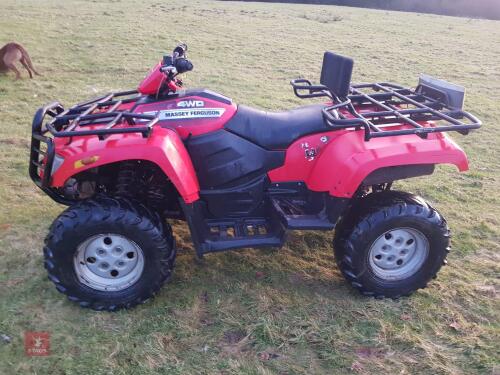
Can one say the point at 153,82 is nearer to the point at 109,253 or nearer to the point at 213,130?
the point at 213,130

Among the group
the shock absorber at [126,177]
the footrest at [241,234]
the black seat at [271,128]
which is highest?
the black seat at [271,128]

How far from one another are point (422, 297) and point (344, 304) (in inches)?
22.5

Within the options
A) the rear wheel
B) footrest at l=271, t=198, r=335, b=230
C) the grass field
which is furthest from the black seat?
the grass field

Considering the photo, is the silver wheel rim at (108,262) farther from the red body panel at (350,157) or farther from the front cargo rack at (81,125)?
the red body panel at (350,157)

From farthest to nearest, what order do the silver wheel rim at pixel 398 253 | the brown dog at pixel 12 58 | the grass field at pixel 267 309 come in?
the brown dog at pixel 12 58, the silver wheel rim at pixel 398 253, the grass field at pixel 267 309

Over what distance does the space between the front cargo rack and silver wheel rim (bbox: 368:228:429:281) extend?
1699 millimetres

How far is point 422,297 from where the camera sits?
3529 mm

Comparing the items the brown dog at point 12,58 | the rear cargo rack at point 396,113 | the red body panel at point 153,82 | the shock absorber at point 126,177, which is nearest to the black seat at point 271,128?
the rear cargo rack at point 396,113

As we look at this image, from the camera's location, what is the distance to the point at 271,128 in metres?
3.43

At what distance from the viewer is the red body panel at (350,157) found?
318cm

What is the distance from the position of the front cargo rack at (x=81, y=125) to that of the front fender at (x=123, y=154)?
59mm

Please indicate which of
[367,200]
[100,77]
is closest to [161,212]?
[367,200]

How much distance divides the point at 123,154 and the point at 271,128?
100cm

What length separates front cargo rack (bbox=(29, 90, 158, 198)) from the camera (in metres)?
3.02
